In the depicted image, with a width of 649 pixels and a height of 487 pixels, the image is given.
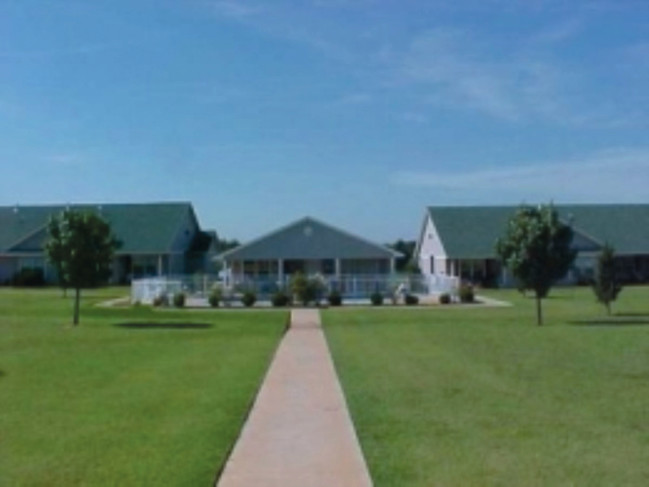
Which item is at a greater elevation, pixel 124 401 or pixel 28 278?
pixel 28 278

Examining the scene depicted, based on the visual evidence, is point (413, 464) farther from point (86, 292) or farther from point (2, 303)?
point (86, 292)

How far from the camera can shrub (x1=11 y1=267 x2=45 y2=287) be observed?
7069cm

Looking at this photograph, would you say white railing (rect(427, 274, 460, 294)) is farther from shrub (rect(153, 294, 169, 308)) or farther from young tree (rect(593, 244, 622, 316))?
shrub (rect(153, 294, 169, 308))

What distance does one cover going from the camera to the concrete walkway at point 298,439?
9719 mm

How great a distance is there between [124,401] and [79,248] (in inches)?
920

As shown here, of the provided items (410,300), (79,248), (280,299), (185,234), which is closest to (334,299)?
(280,299)

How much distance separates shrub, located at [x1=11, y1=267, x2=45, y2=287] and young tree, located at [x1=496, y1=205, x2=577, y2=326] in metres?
44.4

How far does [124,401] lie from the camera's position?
1526 cm

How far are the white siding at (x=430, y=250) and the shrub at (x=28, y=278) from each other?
29327 millimetres

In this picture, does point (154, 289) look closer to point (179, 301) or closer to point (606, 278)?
point (179, 301)

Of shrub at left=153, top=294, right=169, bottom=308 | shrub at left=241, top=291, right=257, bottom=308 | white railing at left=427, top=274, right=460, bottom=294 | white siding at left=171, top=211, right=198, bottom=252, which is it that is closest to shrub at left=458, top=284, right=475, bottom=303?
white railing at left=427, top=274, right=460, bottom=294

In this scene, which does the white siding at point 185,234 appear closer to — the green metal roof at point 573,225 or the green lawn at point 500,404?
the green metal roof at point 573,225

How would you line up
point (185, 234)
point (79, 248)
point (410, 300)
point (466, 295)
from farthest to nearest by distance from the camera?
point (185, 234) → point (410, 300) → point (466, 295) → point (79, 248)

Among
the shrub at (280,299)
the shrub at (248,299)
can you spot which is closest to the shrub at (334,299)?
the shrub at (280,299)
